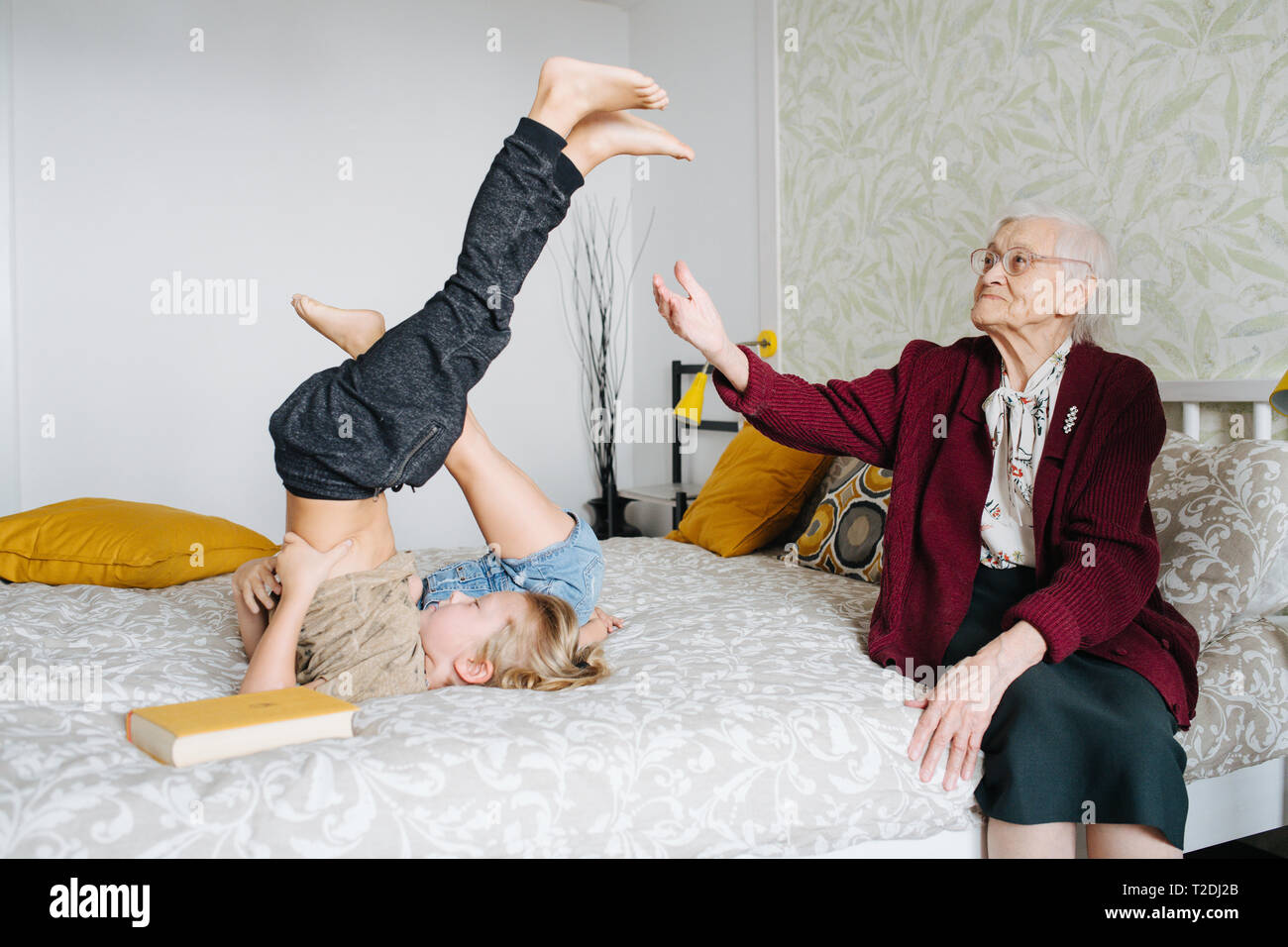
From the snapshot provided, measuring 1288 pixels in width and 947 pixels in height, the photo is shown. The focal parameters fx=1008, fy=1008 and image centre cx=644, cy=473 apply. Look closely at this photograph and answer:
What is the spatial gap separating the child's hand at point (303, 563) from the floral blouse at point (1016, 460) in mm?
1069

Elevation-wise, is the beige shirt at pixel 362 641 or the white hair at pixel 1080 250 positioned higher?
the white hair at pixel 1080 250

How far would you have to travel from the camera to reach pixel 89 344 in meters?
3.52

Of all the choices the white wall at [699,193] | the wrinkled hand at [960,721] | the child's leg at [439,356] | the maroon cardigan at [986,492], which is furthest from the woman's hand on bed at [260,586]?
the white wall at [699,193]

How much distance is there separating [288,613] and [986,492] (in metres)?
1.15

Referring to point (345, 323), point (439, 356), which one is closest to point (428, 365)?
point (439, 356)

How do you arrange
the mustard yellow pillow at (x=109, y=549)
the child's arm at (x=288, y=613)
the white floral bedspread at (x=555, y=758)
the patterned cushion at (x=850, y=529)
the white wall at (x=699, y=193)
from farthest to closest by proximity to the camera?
1. the white wall at (x=699, y=193)
2. the patterned cushion at (x=850, y=529)
3. the mustard yellow pillow at (x=109, y=549)
4. the child's arm at (x=288, y=613)
5. the white floral bedspread at (x=555, y=758)

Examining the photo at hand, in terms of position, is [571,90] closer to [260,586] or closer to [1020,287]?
[1020,287]

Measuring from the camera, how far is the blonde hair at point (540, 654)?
1.57m

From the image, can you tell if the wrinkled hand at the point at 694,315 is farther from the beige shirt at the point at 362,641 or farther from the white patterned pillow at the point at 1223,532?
the white patterned pillow at the point at 1223,532

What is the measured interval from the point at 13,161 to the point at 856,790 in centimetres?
348

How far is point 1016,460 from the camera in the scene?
1.70 m

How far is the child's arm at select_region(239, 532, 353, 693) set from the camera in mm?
1449

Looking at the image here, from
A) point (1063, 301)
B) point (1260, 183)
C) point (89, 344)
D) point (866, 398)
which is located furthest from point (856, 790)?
point (89, 344)
